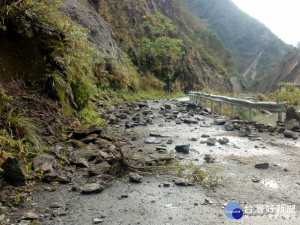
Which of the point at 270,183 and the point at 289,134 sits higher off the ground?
the point at 270,183

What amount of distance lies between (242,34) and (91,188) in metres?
199

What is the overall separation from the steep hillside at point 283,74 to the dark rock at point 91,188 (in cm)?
10067

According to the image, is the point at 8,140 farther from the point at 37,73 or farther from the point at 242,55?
the point at 242,55

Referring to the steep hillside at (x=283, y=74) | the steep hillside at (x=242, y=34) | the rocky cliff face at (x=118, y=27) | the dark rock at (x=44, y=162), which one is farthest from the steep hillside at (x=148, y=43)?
the steep hillside at (x=242, y=34)

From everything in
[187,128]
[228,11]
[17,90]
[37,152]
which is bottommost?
[187,128]

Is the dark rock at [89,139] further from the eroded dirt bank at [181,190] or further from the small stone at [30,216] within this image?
the small stone at [30,216]

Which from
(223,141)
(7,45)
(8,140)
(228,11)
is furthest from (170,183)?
(228,11)

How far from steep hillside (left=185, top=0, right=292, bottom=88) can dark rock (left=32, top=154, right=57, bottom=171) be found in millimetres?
165627

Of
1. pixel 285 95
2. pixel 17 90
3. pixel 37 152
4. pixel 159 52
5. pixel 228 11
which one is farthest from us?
pixel 228 11

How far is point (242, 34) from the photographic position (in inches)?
7234

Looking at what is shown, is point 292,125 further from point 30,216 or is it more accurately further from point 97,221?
point 30,216

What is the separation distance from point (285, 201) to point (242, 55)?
184 metres

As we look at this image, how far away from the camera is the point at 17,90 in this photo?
5.02 meters

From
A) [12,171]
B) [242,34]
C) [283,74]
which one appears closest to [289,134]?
[12,171]
